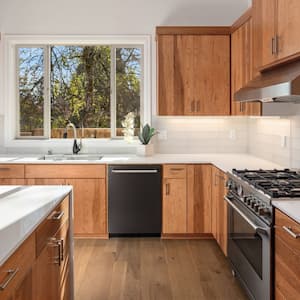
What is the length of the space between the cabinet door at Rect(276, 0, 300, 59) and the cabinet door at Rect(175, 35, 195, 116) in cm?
179

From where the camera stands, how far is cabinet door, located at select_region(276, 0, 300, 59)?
8.77ft

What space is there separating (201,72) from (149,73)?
728mm

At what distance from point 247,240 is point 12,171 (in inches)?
104

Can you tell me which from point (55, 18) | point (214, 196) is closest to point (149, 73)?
point (55, 18)

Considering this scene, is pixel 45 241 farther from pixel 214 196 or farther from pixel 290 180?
pixel 214 196

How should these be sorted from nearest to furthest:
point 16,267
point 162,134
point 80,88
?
point 16,267 < point 162,134 < point 80,88

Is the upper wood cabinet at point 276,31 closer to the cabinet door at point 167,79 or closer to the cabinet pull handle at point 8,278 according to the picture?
the cabinet door at point 167,79

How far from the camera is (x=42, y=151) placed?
525 centimetres

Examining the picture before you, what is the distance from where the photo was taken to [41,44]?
5.30m

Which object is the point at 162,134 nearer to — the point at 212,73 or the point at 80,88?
the point at 212,73

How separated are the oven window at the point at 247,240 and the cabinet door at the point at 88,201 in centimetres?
160

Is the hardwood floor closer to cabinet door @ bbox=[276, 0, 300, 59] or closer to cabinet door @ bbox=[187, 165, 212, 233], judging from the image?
cabinet door @ bbox=[187, 165, 212, 233]

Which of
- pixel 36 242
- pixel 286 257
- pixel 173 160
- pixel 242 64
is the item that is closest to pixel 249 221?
pixel 286 257

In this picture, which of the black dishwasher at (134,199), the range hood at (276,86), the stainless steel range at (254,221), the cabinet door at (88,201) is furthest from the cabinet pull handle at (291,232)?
the cabinet door at (88,201)
